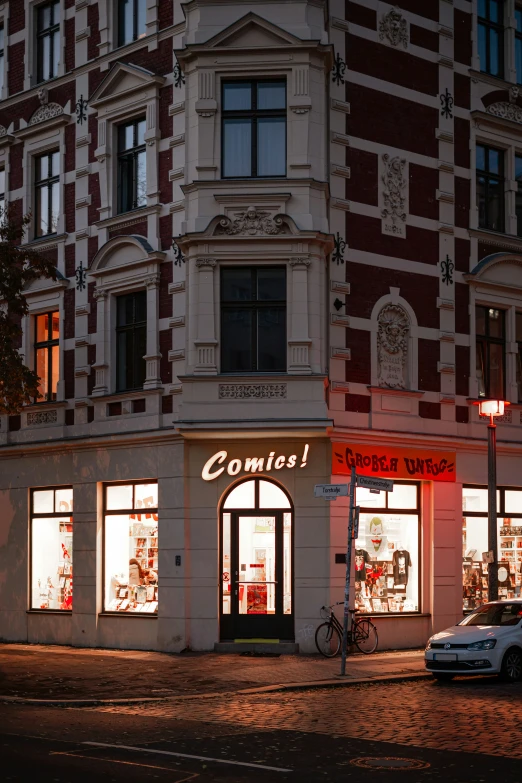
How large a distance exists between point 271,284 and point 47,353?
7169 mm

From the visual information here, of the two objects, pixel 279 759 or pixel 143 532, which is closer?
pixel 279 759

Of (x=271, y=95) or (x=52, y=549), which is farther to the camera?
(x=52, y=549)

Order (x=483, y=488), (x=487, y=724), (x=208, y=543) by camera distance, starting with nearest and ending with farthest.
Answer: (x=487, y=724), (x=208, y=543), (x=483, y=488)

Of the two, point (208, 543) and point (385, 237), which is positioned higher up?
point (385, 237)

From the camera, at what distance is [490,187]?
27.4m

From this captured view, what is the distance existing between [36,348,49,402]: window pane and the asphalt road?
1204cm

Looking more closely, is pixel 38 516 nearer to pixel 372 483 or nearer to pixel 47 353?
pixel 47 353

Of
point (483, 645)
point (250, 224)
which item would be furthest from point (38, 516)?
point (483, 645)

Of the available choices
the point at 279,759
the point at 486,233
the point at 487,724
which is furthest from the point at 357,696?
the point at 486,233

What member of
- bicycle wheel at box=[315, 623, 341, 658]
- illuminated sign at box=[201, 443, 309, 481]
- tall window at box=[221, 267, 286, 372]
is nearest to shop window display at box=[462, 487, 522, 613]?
bicycle wheel at box=[315, 623, 341, 658]

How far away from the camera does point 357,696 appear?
56.3ft

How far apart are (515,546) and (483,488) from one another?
177 cm

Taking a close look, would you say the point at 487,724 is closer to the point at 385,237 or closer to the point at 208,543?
the point at 208,543

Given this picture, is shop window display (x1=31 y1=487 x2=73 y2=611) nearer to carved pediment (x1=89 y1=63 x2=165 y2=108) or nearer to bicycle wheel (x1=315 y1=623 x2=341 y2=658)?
bicycle wheel (x1=315 y1=623 x2=341 y2=658)
